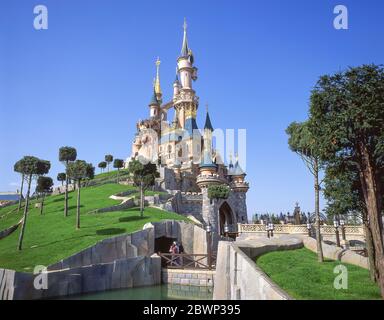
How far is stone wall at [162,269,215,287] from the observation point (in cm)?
2310

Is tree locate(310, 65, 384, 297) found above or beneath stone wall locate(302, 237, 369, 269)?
above

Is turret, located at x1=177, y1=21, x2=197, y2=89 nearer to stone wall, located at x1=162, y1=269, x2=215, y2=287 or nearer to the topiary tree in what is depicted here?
the topiary tree

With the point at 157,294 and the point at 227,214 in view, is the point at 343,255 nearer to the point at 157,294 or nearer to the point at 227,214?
the point at 157,294

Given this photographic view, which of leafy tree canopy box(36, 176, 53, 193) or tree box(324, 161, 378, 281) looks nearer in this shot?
tree box(324, 161, 378, 281)

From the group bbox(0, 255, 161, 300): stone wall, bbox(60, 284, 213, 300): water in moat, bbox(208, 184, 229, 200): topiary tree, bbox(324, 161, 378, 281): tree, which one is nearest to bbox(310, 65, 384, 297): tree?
bbox(324, 161, 378, 281): tree

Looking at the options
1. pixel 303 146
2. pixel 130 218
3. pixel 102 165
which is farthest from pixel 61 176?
pixel 303 146

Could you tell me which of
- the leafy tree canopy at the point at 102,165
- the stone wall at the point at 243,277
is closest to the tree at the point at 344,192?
the stone wall at the point at 243,277

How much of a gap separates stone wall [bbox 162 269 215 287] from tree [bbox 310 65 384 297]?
13.8 meters

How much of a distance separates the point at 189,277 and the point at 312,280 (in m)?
12.9

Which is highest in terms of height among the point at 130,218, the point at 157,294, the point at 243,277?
the point at 130,218

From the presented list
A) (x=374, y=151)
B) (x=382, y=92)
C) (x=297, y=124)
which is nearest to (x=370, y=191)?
(x=374, y=151)

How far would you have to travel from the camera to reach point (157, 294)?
833 inches

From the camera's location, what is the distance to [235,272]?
12633mm
